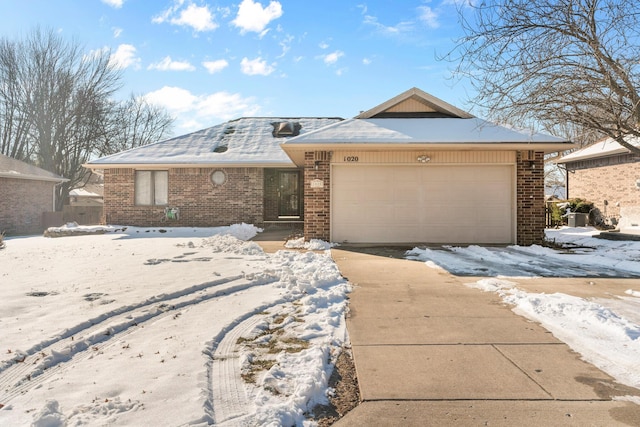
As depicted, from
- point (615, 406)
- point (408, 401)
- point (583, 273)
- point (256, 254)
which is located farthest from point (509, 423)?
point (256, 254)

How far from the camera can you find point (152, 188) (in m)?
15.4

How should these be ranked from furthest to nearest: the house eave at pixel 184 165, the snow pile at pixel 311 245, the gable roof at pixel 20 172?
the gable roof at pixel 20 172, the house eave at pixel 184 165, the snow pile at pixel 311 245

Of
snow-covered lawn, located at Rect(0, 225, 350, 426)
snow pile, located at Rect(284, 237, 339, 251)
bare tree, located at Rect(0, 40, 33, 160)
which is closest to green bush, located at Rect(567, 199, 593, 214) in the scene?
snow pile, located at Rect(284, 237, 339, 251)

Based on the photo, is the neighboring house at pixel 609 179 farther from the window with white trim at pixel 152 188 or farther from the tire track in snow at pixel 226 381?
the window with white trim at pixel 152 188

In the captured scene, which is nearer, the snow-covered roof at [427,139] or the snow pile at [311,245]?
the snow pile at [311,245]

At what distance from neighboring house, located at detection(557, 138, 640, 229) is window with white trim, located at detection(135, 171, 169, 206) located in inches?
690

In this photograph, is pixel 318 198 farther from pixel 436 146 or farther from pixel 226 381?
pixel 226 381

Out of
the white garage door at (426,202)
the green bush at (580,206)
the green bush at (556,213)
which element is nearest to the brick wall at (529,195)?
the white garage door at (426,202)

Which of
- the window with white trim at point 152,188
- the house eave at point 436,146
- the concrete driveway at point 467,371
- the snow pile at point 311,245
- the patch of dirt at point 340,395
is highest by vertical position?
the house eave at point 436,146

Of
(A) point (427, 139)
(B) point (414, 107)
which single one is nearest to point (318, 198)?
(A) point (427, 139)

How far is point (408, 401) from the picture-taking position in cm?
255

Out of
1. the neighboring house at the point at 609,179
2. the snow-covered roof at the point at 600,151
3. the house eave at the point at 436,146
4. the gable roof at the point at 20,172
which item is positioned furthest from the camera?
the gable roof at the point at 20,172

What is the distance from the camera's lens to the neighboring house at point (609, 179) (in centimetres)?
1561

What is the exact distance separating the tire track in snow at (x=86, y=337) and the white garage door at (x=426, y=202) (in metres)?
5.41
